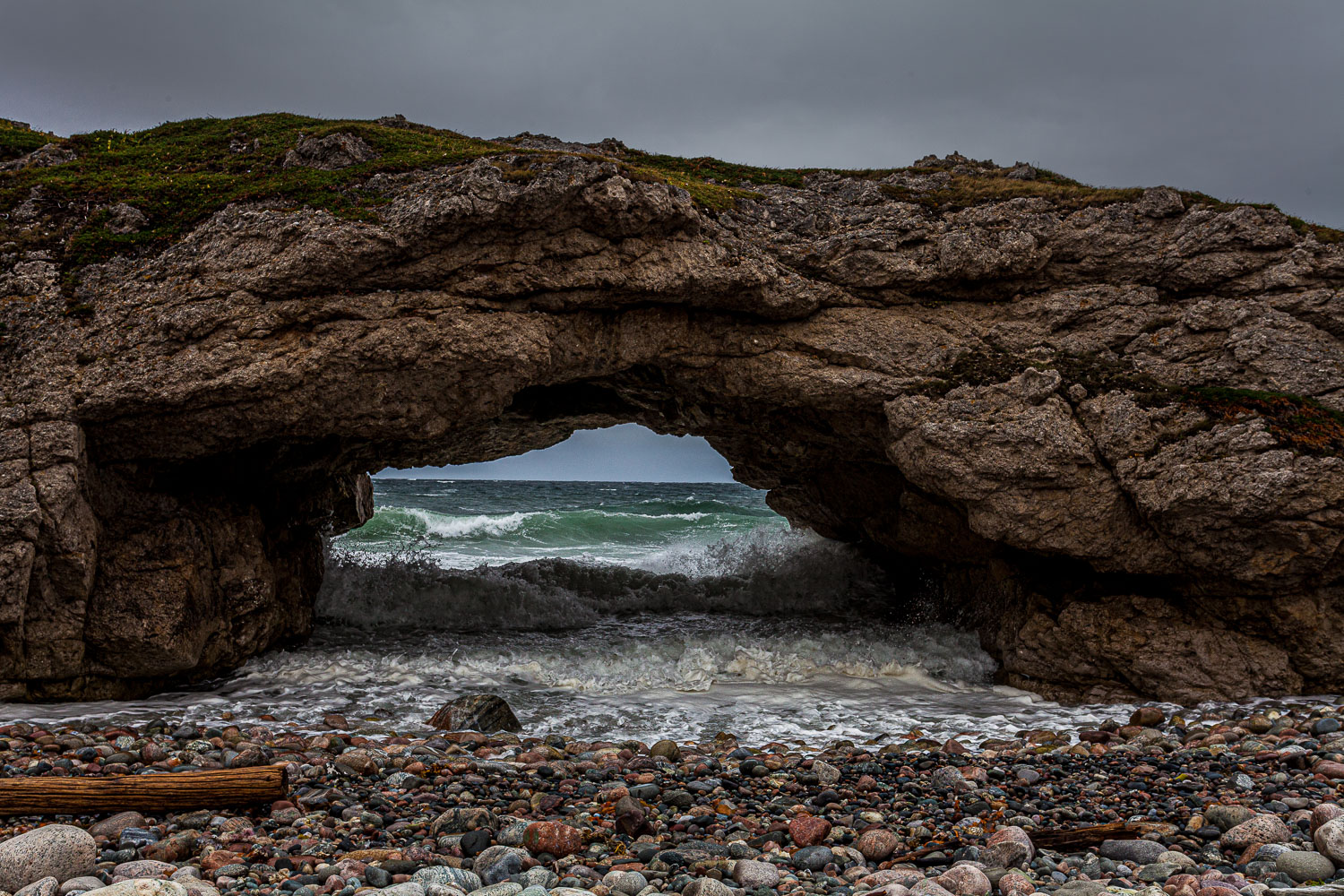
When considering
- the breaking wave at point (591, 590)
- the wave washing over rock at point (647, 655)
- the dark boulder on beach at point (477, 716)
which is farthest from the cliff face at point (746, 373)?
the dark boulder on beach at point (477, 716)

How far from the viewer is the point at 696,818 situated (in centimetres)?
591

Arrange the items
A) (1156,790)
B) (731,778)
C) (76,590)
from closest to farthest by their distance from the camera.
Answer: (1156,790) → (731,778) → (76,590)

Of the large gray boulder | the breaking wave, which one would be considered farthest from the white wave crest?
the large gray boulder

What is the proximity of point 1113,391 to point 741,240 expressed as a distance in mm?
5600

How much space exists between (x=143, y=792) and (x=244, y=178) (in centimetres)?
893

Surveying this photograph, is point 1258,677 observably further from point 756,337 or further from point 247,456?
point 247,456

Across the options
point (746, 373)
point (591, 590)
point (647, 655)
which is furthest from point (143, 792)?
point (591, 590)

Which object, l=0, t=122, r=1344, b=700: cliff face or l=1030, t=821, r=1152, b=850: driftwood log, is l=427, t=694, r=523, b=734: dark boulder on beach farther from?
l=1030, t=821, r=1152, b=850: driftwood log

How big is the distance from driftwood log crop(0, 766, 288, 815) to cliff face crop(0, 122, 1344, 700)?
426 centimetres

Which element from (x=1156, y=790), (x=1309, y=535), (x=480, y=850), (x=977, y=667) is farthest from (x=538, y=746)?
(x=1309, y=535)

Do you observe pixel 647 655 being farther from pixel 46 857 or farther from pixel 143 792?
pixel 46 857

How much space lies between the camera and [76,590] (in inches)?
359

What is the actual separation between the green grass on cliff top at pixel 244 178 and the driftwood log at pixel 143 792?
702 cm

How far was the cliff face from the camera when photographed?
944cm
